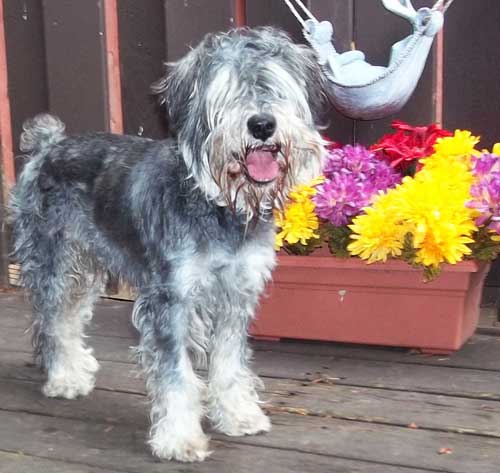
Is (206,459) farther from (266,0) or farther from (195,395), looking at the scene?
(266,0)

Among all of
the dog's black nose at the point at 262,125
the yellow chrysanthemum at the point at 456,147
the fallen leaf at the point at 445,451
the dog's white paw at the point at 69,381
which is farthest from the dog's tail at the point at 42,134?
the fallen leaf at the point at 445,451

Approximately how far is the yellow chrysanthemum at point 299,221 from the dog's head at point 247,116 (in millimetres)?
1004

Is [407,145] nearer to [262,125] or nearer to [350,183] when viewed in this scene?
[350,183]

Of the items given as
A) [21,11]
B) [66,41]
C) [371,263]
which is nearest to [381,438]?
[371,263]

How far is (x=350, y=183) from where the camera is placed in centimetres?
421

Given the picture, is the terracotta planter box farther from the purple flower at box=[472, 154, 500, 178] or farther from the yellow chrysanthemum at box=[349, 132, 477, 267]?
the purple flower at box=[472, 154, 500, 178]

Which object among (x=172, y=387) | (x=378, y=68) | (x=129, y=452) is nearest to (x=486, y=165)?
(x=378, y=68)

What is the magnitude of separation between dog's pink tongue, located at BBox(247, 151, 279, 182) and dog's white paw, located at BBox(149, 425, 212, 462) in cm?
103

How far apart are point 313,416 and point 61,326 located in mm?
1312

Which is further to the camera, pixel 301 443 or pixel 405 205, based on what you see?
pixel 405 205

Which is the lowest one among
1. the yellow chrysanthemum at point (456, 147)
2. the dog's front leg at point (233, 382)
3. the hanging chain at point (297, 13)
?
the dog's front leg at point (233, 382)

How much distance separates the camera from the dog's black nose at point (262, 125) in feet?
9.36

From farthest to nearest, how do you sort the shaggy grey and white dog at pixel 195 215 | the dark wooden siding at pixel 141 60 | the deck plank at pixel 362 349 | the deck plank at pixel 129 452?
the dark wooden siding at pixel 141 60, the deck plank at pixel 362 349, the deck plank at pixel 129 452, the shaggy grey and white dog at pixel 195 215

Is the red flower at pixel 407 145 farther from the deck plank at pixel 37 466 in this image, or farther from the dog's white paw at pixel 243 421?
the deck plank at pixel 37 466
